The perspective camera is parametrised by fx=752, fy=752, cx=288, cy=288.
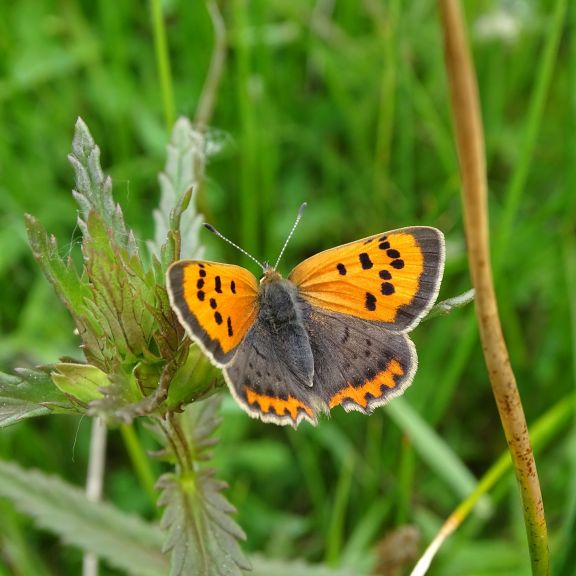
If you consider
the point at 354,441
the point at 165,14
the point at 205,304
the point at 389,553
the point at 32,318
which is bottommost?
the point at 389,553

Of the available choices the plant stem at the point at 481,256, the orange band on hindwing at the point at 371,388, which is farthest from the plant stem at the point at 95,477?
the plant stem at the point at 481,256

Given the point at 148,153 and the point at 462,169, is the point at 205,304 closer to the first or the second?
the point at 462,169

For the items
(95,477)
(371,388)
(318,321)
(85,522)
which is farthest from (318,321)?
(95,477)

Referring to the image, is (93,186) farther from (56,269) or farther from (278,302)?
(278,302)

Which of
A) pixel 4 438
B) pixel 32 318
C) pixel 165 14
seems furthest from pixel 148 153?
pixel 4 438

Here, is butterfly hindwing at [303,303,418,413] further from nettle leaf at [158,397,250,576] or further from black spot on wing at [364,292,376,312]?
nettle leaf at [158,397,250,576]

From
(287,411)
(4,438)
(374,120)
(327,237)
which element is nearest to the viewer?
(287,411)

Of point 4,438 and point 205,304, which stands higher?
point 205,304
